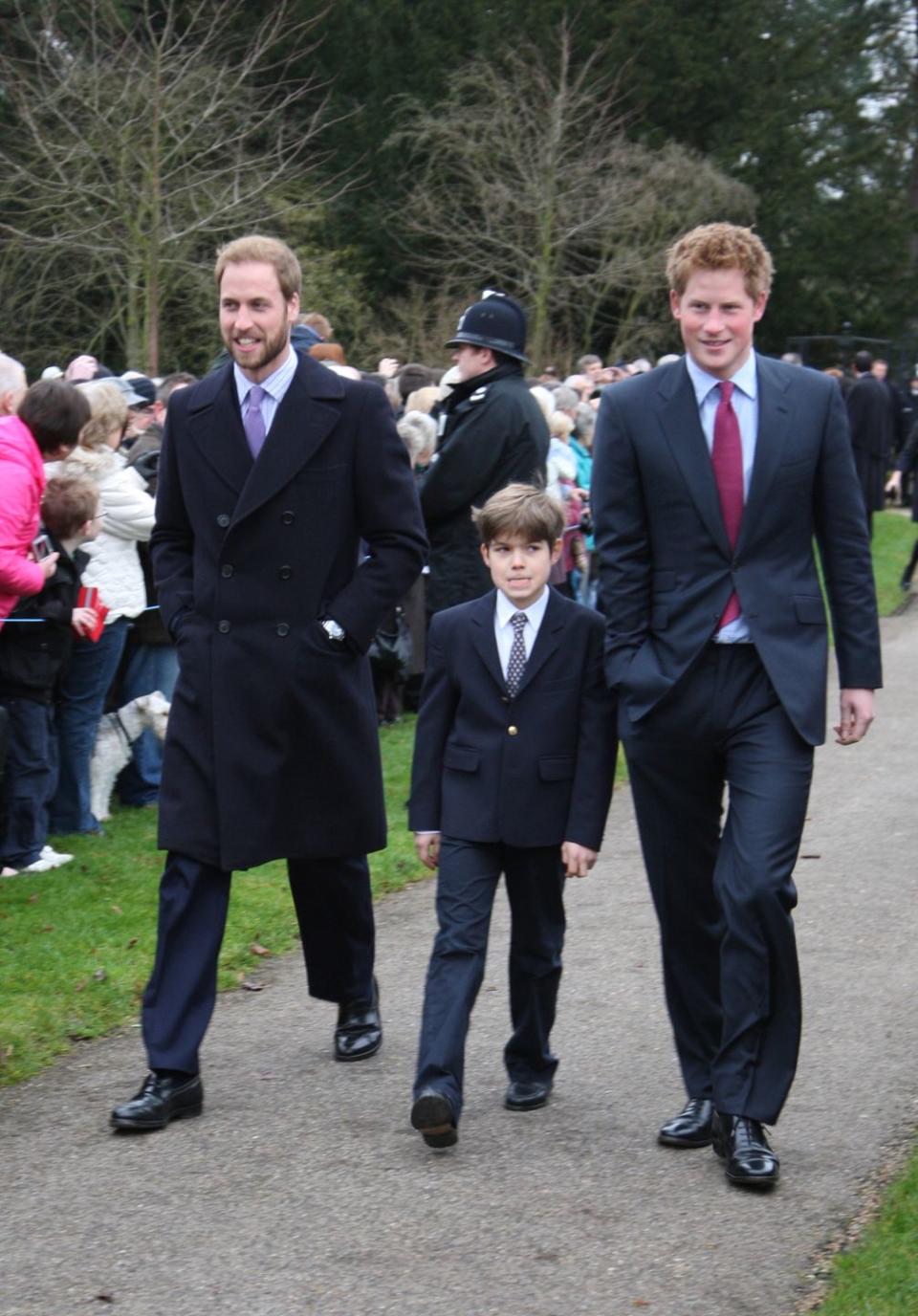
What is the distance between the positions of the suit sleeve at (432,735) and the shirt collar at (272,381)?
29.6 inches

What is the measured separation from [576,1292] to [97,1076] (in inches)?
75.3

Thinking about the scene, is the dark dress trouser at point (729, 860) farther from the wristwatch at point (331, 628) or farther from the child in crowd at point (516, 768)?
the wristwatch at point (331, 628)

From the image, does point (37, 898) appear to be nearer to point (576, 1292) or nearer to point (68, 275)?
point (576, 1292)

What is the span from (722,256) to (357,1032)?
2.41m

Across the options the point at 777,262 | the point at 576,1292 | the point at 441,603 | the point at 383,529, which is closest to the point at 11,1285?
the point at 576,1292

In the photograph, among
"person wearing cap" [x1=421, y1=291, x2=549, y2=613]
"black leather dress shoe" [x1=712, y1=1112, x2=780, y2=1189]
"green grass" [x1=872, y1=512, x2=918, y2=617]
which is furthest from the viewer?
"green grass" [x1=872, y1=512, x2=918, y2=617]

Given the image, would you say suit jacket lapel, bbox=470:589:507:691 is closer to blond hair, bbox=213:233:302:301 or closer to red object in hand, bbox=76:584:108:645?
blond hair, bbox=213:233:302:301

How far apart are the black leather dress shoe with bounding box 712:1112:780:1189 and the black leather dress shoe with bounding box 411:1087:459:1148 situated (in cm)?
64

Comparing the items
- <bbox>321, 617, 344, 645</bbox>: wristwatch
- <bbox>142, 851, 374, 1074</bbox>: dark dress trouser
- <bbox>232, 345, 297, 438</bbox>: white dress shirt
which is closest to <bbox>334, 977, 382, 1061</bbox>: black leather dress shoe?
<bbox>142, 851, 374, 1074</bbox>: dark dress trouser

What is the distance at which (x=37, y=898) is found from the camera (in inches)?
293

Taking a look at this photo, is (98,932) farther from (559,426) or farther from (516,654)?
(559,426)

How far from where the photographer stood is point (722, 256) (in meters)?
4.62

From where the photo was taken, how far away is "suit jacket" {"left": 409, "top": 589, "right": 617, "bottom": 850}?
5.02 metres

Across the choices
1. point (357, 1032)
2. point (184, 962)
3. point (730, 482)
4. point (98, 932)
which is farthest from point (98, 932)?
point (730, 482)
